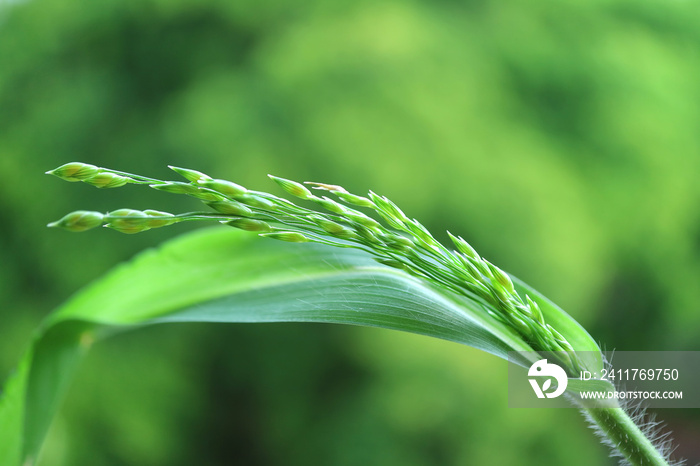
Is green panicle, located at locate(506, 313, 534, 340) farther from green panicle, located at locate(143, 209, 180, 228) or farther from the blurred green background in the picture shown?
the blurred green background

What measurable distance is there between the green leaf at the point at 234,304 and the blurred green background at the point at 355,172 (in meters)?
0.81

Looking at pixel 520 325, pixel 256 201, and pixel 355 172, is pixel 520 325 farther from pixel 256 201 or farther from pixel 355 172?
pixel 355 172

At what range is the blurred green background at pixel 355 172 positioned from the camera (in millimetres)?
1209

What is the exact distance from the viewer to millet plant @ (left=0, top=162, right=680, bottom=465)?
0.84ft

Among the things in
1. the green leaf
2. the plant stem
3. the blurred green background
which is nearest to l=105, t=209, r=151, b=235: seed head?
the green leaf

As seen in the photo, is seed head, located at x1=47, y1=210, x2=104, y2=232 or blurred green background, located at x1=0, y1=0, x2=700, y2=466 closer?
seed head, located at x1=47, y1=210, x2=104, y2=232

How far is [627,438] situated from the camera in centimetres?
26

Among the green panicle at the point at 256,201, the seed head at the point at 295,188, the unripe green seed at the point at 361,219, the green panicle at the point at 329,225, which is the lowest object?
the green panicle at the point at 256,201

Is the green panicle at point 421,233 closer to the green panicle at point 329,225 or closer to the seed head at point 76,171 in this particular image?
the green panicle at point 329,225

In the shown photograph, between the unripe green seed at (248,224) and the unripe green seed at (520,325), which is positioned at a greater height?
the unripe green seed at (520,325)

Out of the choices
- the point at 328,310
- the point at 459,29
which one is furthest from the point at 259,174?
the point at 328,310

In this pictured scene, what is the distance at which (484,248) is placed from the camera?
1.27 metres

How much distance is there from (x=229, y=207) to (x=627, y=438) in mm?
199

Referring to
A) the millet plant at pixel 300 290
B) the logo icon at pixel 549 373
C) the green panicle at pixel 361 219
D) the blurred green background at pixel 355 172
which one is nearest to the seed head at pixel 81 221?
the millet plant at pixel 300 290
